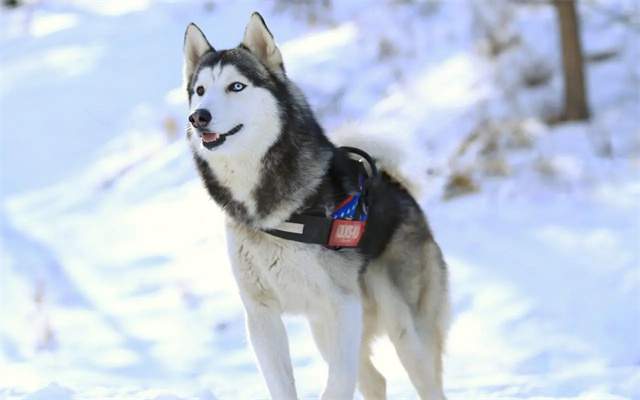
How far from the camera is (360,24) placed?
13930mm

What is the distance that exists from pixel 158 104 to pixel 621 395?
10546 mm

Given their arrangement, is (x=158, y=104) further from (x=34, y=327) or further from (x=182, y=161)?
(x=34, y=327)

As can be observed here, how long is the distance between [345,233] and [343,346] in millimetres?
460

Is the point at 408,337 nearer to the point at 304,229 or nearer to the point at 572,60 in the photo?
the point at 304,229

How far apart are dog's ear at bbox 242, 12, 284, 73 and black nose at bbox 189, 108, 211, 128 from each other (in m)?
0.48

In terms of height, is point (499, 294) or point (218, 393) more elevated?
point (499, 294)

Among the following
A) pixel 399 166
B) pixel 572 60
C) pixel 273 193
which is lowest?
pixel 273 193

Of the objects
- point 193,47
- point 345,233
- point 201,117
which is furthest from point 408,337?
point 193,47

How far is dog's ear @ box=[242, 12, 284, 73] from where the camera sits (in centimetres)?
390

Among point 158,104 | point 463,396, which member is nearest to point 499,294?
point 463,396

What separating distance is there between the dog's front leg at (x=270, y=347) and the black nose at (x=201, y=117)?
790 mm

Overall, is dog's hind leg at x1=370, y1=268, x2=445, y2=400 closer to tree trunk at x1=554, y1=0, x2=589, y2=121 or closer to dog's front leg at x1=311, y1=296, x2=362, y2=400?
dog's front leg at x1=311, y1=296, x2=362, y2=400

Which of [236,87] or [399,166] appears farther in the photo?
[399,166]

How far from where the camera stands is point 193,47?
409cm
